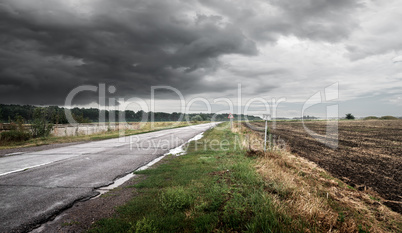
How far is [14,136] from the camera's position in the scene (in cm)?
1655

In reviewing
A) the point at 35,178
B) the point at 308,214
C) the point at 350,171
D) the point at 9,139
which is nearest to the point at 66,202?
the point at 35,178

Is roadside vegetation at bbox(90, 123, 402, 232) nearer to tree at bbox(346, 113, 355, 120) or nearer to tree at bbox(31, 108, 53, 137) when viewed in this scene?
tree at bbox(31, 108, 53, 137)

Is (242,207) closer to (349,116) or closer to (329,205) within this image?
(329,205)

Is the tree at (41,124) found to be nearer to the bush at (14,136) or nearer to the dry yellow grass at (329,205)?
the bush at (14,136)

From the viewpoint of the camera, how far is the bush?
→ 15.9 meters

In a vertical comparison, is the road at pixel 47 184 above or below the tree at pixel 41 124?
below

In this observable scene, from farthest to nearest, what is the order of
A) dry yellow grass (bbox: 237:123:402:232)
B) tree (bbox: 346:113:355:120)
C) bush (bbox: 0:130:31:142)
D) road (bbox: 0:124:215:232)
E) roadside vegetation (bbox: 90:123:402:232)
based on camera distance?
tree (bbox: 346:113:355:120)
bush (bbox: 0:130:31:142)
road (bbox: 0:124:215:232)
dry yellow grass (bbox: 237:123:402:232)
roadside vegetation (bbox: 90:123:402:232)

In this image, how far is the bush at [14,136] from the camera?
15892mm

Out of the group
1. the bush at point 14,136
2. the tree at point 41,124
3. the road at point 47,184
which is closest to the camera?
the road at point 47,184

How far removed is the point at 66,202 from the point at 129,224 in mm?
2253

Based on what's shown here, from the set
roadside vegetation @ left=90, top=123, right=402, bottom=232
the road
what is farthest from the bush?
roadside vegetation @ left=90, top=123, right=402, bottom=232

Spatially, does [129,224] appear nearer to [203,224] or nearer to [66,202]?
[203,224]

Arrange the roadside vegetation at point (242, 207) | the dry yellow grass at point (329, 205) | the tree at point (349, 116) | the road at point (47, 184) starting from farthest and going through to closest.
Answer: the tree at point (349, 116) < the road at point (47, 184) < the dry yellow grass at point (329, 205) < the roadside vegetation at point (242, 207)

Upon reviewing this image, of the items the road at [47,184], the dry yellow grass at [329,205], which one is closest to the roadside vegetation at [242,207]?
the dry yellow grass at [329,205]
